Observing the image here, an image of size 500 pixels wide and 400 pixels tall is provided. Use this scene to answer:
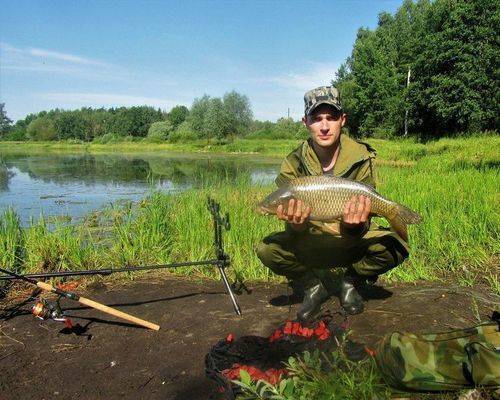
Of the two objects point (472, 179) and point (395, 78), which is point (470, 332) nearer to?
point (472, 179)

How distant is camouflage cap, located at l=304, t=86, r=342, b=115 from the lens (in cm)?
268

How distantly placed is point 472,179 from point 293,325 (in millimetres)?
5395

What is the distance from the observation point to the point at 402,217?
2.48 m

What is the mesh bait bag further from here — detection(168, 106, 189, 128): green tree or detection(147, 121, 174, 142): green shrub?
detection(168, 106, 189, 128): green tree

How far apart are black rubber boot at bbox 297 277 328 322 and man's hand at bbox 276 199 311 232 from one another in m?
0.57

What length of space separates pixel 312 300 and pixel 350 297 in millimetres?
252

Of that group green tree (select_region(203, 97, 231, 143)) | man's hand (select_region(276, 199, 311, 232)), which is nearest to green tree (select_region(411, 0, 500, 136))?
man's hand (select_region(276, 199, 311, 232))

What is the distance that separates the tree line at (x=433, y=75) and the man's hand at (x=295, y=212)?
1971 centimetres

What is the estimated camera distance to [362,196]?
242 cm

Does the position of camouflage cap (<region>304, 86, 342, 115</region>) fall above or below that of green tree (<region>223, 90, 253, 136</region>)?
below

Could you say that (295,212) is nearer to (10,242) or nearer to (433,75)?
(10,242)

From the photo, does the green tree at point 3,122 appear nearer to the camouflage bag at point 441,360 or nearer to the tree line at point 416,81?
the tree line at point 416,81

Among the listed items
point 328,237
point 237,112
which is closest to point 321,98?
point 328,237

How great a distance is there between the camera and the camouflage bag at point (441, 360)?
1.57 meters
